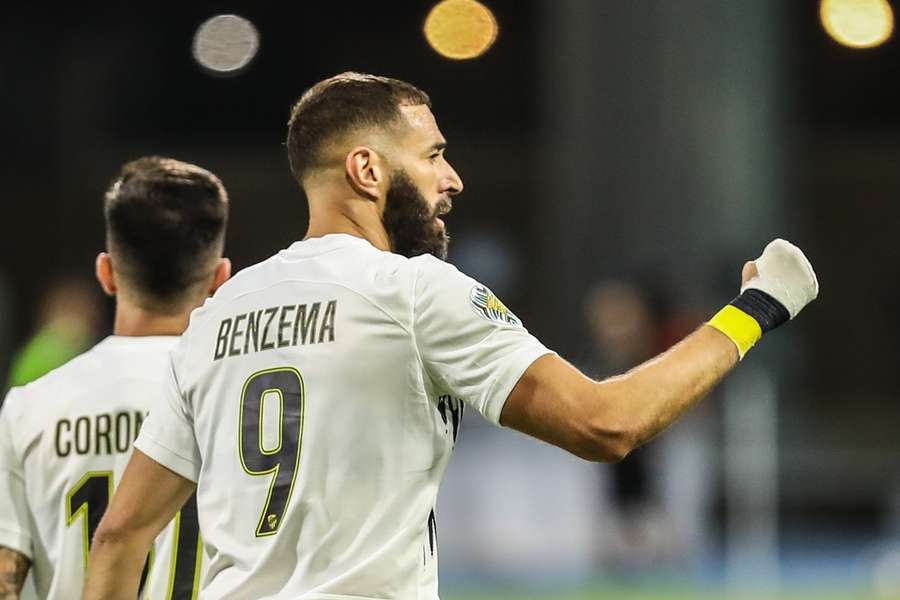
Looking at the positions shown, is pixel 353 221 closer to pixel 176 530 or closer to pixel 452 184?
pixel 452 184

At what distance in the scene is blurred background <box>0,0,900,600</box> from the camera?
13562 mm

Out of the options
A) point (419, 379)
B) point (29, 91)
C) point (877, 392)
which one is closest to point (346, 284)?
point (419, 379)

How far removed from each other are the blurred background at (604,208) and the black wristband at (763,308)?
7831 millimetres

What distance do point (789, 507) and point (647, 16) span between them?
489 cm

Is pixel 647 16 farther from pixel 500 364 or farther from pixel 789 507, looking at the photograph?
pixel 500 364

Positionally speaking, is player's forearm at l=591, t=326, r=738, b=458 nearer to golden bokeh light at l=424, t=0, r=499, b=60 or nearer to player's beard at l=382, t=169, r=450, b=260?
player's beard at l=382, t=169, r=450, b=260

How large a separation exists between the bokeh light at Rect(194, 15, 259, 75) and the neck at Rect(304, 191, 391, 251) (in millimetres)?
23886

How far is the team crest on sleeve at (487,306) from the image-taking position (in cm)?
361

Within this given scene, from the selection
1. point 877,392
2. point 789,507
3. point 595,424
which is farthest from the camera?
point 877,392

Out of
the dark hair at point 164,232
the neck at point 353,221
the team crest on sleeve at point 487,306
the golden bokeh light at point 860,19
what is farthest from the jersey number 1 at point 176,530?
the golden bokeh light at point 860,19

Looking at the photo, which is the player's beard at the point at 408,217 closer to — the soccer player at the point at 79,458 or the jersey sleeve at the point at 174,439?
the jersey sleeve at the point at 174,439

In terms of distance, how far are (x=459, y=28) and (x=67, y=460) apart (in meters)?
17.2

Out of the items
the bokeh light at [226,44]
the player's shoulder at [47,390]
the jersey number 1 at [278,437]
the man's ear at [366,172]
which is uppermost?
the bokeh light at [226,44]

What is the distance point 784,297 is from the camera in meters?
3.81
